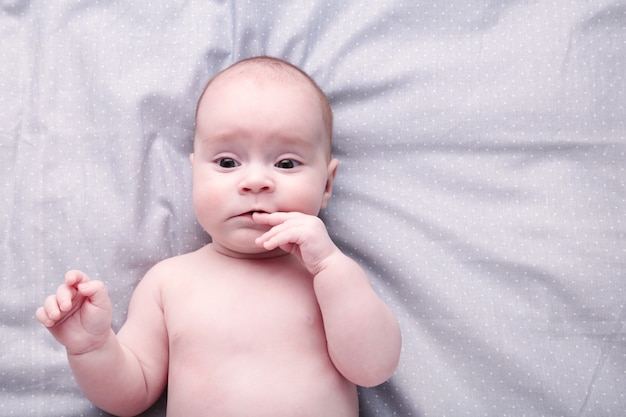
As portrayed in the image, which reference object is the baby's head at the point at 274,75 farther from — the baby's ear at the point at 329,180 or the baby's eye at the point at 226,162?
the baby's eye at the point at 226,162

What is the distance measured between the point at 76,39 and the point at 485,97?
92 cm

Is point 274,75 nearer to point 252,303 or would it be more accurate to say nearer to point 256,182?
point 256,182

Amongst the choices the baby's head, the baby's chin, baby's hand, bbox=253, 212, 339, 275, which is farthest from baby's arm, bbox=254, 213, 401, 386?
the baby's head

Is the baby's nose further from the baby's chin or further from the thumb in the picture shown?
the thumb

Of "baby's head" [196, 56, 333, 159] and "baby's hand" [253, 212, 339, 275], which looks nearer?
"baby's hand" [253, 212, 339, 275]

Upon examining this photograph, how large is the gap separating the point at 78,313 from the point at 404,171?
0.75 metres

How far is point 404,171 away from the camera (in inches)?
61.2

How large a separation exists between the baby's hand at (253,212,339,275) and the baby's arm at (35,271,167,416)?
299 mm

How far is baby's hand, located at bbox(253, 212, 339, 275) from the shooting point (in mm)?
1243

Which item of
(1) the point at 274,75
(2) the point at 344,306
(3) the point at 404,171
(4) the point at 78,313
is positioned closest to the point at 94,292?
(4) the point at 78,313

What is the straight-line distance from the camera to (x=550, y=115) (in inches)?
60.6

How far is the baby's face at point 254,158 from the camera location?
1.30 meters

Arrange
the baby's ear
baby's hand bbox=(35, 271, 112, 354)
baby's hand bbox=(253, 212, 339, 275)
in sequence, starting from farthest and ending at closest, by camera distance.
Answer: the baby's ear < baby's hand bbox=(253, 212, 339, 275) < baby's hand bbox=(35, 271, 112, 354)

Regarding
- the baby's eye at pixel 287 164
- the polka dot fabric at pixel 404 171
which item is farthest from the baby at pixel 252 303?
the polka dot fabric at pixel 404 171
